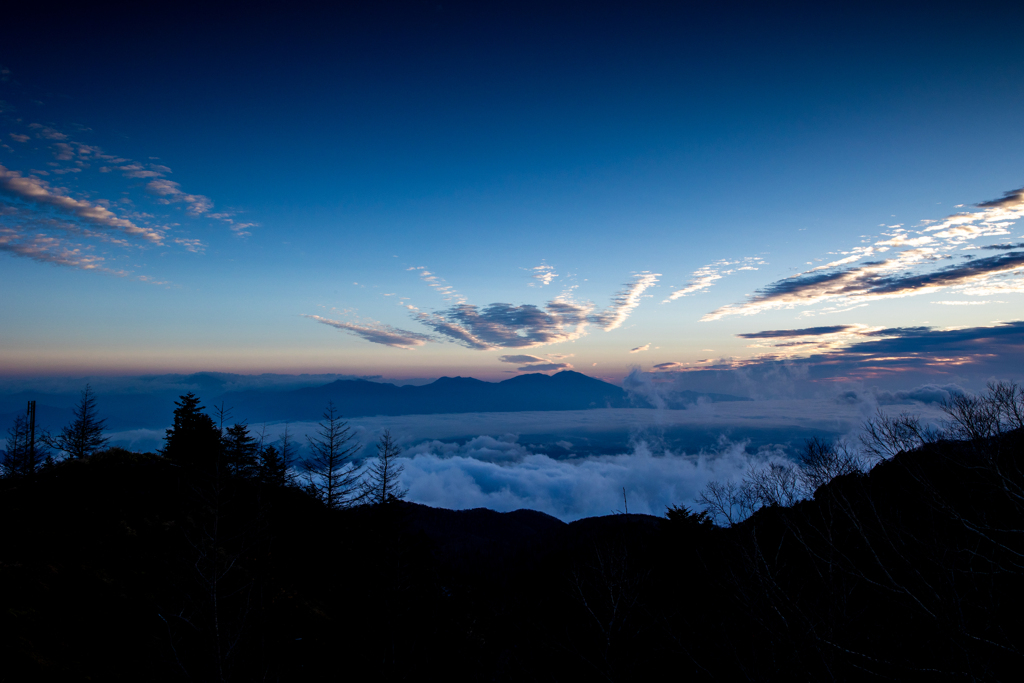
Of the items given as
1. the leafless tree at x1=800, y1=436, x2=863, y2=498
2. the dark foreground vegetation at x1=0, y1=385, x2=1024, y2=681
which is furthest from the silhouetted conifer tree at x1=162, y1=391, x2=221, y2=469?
the leafless tree at x1=800, y1=436, x2=863, y2=498

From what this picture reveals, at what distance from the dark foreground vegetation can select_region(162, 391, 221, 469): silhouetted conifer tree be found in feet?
0.58

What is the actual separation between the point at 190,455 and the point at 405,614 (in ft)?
68.0

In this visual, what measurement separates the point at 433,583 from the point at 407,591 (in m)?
5.07

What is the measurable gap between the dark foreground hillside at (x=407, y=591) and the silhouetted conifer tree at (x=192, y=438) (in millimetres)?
3652

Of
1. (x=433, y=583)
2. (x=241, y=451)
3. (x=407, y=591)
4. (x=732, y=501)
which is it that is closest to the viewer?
(x=732, y=501)

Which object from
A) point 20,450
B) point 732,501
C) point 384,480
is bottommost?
point 384,480

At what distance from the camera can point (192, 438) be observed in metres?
31.3

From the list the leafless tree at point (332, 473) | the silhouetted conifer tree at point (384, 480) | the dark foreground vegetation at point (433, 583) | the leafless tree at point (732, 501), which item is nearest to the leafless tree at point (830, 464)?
the dark foreground vegetation at point (433, 583)

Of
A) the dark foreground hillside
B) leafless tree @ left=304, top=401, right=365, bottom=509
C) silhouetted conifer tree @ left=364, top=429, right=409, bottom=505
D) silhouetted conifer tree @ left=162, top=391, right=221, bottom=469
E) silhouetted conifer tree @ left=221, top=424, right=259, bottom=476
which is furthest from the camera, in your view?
silhouetted conifer tree @ left=364, top=429, right=409, bottom=505

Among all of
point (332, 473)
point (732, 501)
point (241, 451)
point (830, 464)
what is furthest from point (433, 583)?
point (830, 464)

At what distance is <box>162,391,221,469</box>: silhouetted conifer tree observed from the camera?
30.6 m

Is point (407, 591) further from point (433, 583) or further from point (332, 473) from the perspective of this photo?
point (332, 473)

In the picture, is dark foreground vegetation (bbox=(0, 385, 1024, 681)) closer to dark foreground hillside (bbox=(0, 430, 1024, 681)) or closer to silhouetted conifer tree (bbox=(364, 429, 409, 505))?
dark foreground hillside (bbox=(0, 430, 1024, 681))

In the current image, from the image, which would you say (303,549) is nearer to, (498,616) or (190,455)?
(190,455)
